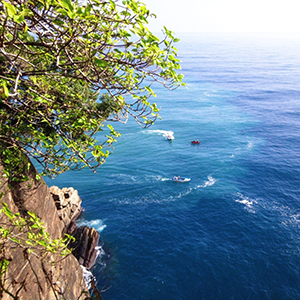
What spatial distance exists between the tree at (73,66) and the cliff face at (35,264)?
1.89m

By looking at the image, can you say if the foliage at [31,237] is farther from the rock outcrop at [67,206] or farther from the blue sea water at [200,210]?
the rock outcrop at [67,206]

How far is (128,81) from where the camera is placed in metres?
10.3

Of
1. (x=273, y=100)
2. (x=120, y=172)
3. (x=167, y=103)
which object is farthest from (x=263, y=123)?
(x=120, y=172)

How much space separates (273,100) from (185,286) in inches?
4051

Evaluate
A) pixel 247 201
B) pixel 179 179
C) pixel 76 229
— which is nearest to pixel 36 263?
pixel 76 229

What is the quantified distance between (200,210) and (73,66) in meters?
41.6

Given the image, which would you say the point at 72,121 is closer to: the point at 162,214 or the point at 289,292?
the point at 289,292

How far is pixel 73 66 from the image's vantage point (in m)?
10.5

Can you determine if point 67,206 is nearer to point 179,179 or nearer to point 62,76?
point 179,179

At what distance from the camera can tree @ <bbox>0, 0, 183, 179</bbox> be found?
679cm

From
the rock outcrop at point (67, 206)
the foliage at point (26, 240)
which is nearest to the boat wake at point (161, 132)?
the rock outcrop at point (67, 206)

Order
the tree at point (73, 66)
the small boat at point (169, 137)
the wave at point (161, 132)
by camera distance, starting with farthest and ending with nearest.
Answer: the wave at point (161, 132)
the small boat at point (169, 137)
the tree at point (73, 66)

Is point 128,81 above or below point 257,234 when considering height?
above

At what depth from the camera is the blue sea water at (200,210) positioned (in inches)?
1355
